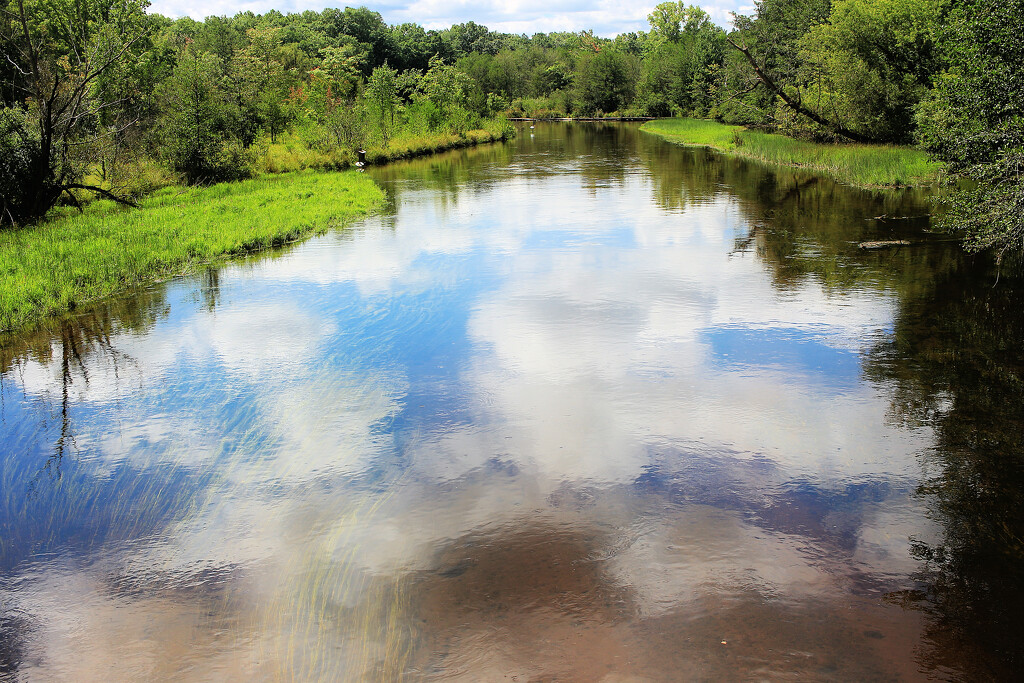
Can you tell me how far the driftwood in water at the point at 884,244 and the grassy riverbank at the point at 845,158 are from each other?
5.37 ft

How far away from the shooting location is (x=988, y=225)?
12.5 meters

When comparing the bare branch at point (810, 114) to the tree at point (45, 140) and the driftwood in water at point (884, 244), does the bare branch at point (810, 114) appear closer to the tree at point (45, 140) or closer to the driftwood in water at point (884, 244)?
the driftwood in water at point (884, 244)

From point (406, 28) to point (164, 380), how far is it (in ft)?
363

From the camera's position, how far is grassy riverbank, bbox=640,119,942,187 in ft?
85.1

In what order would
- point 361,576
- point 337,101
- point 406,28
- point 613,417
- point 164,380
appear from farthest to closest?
point 406,28, point 337,101, point 164,380, point 613,417, point 361,576

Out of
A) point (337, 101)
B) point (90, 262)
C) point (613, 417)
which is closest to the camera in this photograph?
point (613, 417)

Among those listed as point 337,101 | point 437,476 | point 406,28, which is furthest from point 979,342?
point 406,28

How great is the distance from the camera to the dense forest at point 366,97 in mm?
13664

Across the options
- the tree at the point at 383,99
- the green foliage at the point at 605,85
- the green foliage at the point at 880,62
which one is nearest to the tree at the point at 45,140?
the tree at the point at 383,99

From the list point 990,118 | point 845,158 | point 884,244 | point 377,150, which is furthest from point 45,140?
point 845,158

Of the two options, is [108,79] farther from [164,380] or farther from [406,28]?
[406,28]

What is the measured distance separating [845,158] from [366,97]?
2972cm

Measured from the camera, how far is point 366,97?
48.4 m

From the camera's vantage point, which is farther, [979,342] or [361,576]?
[979,342]
